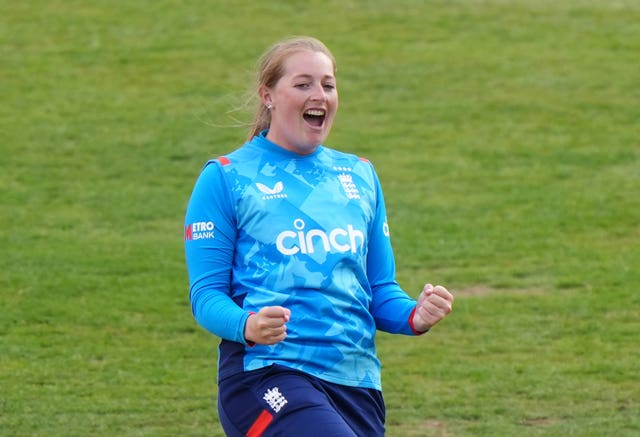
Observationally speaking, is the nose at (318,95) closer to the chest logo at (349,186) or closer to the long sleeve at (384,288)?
the chest logo at (349,186)

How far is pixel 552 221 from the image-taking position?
11797 mm

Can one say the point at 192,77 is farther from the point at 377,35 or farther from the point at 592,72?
the point at 592,72

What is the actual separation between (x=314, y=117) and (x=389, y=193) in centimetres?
845

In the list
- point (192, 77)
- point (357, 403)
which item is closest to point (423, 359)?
point (357, 403)

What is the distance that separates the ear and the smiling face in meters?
0.08

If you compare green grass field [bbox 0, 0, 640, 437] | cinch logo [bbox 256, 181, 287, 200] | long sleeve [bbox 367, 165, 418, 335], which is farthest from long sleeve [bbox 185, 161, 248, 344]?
green grass field [bbox 0, 0, 640, 437]

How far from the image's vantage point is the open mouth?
4.18 metres

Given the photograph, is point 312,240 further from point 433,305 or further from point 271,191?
point 433,305

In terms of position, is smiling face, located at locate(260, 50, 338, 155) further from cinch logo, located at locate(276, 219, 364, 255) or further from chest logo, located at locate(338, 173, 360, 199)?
cinch logo, located at locate(276, 219, 364, 255)

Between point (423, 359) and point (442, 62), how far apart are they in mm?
8253

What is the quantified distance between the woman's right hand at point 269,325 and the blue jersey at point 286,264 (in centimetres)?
10

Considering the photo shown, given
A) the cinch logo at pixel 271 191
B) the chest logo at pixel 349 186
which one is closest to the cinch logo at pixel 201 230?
the cinch logo at pixel 271 191

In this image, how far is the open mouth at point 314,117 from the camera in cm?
418

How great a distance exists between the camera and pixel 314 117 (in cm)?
421
